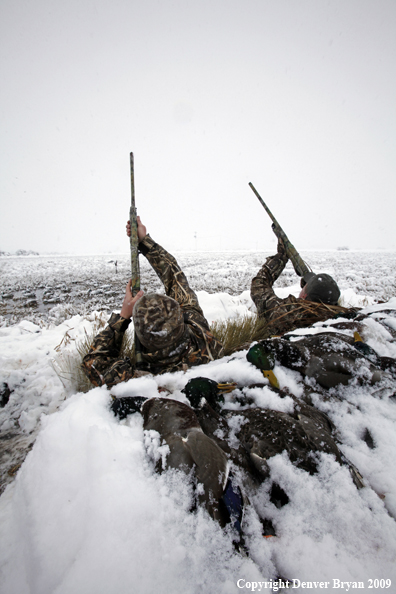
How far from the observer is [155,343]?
171cm

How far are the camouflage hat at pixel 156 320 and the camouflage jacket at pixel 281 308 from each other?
5.42 feet

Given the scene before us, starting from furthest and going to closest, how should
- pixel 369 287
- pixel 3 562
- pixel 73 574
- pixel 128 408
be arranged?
pixel 369 287
pixel 128 408
pixel 3 562
pixel 73 574

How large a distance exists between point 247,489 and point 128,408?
58 cm

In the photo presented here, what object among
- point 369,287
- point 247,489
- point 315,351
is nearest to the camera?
point 247,489

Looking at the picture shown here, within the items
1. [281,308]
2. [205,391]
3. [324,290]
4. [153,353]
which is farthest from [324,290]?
[205,391]

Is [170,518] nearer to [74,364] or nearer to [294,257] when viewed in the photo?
[74,364]

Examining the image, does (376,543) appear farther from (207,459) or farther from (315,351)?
(315,351)

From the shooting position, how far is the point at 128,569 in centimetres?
55

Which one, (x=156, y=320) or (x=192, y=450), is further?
(x=156, y=320)

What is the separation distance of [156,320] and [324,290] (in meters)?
2.41

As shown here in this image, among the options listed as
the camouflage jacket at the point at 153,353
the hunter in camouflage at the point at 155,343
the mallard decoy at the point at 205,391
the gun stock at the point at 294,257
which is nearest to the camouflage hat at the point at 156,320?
the hunter in camouflage at the point at 155,343

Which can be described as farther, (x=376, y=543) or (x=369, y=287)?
(x=369, y=287)

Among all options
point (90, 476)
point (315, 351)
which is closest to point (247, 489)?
point (90, 476)

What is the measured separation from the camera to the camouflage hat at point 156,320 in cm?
166
